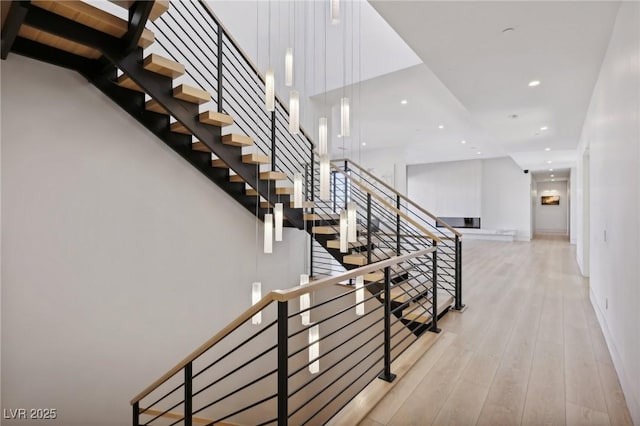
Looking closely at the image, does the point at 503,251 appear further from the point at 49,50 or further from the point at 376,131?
the point at 49,50

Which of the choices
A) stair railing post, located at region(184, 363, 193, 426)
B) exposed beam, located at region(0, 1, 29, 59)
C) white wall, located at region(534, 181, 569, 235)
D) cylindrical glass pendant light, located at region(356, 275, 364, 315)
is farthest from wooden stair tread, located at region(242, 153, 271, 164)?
white wall, located at region(534, 181, 569, 235)

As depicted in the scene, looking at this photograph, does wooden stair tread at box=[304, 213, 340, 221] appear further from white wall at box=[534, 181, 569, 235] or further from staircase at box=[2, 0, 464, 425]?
white wall at box=[534, 181, 569, 235]

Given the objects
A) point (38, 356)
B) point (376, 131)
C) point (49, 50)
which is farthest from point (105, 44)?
point (376, 131)

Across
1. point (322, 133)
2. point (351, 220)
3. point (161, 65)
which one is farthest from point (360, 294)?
point (161, 65)

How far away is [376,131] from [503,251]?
498 cm

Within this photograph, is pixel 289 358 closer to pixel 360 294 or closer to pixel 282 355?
pixel 360 294

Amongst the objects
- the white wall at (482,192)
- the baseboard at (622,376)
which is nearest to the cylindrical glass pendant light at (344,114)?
the baseboard at (622,376)

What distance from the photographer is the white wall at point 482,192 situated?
1216 cm

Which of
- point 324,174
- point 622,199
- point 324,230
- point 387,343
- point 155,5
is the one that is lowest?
point 387,343

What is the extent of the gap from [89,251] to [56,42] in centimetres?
166

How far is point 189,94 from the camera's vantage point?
107 inches

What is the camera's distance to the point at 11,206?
96.5 inches

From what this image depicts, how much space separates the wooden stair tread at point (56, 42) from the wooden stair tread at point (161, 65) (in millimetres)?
324

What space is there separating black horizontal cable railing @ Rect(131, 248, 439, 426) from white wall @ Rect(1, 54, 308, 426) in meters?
0.47
